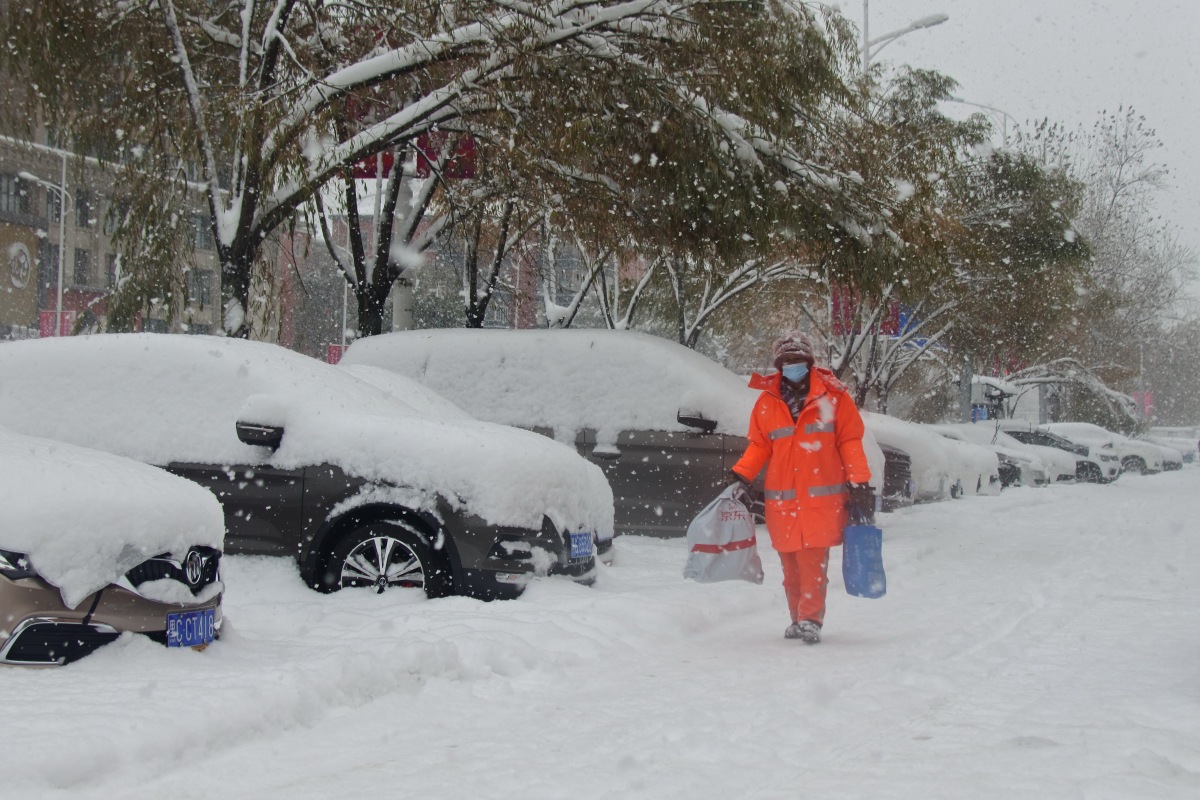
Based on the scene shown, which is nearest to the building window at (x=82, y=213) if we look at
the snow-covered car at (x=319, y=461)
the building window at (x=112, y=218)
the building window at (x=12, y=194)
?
the building window at (x=12, y=194)

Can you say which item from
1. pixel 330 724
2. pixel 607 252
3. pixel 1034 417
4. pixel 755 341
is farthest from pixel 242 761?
pixel 1034 417

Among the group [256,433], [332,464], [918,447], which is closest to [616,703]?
[332,464]

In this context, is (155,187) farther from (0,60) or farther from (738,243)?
(738,243)

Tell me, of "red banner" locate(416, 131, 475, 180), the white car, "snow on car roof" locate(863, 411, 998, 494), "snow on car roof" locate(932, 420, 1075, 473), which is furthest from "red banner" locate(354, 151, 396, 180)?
the white car

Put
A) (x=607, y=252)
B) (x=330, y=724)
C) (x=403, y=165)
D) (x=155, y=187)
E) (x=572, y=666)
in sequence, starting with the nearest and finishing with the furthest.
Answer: (x=330, y=724) < (x=572, y=666) < (x=155, y=187) < (x=607, y=252) < (x=403, y=165)

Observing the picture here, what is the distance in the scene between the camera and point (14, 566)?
4.49 metres

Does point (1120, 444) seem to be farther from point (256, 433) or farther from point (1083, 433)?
point (256, 433)

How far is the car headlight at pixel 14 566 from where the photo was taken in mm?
4469

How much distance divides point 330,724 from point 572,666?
4.94 feet

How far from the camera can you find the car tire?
23.0ft

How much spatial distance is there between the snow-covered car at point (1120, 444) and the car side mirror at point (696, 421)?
977 inches

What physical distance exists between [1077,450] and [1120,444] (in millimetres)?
4444

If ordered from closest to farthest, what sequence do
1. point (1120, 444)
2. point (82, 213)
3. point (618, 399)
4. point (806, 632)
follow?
point (806, 632) < point (618, 399) < point (1120, 444) < point (82, 213)

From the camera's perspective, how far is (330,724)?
4.62 metres
